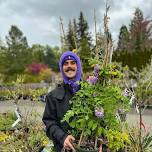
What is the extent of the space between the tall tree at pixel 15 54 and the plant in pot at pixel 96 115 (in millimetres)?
60060

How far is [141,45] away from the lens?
52.3 m

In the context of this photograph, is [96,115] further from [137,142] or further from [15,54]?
[15,54]

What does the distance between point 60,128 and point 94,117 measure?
1.02 feet

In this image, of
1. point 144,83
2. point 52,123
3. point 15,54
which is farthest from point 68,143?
point 15,54

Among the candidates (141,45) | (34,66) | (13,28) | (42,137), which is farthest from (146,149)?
(13,28)

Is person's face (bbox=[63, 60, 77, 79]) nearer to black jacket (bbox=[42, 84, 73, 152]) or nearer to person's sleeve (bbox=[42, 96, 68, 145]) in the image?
black jacket (bbox=[42, 84, 73, 152])

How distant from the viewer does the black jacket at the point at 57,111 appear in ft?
11.1

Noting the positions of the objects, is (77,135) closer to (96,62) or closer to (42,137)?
(96,62)

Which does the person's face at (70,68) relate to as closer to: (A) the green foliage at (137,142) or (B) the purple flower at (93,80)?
(B) the purple flower at (93,80)

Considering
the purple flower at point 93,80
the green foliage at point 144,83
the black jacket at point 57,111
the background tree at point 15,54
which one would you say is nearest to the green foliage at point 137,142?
the green foliage at point 144,83

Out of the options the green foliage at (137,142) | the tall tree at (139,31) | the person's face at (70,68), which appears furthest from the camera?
the tall tree at (139,31)

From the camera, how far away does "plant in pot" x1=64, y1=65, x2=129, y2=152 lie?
10.6 ft

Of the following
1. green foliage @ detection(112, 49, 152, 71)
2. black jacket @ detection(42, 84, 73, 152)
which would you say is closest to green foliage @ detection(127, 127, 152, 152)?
black jacket @ detection(42, 84, 73, 152)

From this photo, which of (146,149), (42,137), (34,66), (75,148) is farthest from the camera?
(34,66)
